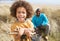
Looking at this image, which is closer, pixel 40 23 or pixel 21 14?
pixel 21 14

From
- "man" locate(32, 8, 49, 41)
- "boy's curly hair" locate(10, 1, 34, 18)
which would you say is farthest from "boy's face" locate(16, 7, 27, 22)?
"man" locate(32, 8, 49, 41)

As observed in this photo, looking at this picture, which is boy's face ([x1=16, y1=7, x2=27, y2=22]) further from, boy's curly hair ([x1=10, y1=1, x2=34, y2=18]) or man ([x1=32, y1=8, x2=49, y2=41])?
man ([x1=32, y1=8, x2=49, y2=41])

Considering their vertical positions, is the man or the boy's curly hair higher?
the boy's curly hair

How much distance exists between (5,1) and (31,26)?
337 mm

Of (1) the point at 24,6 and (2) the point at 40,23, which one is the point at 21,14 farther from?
(2) the point at 40,23

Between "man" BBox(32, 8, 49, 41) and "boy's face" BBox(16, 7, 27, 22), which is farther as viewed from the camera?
"man" BBox(32, 8, 49, 41)

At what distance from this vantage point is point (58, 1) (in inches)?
47.0

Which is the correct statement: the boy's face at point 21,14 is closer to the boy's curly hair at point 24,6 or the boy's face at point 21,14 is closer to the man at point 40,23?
the boy's curly hair at point 24,6

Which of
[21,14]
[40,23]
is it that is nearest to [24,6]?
[21,14]


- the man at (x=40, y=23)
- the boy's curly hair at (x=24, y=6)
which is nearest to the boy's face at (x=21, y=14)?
the boy's curly hair at (x=24, y=6)

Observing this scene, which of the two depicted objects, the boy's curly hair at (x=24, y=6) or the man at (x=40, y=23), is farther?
the man at (x=40, y=23)

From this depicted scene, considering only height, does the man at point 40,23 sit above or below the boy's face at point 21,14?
below

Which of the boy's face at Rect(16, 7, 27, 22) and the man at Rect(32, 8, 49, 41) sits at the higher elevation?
Answer: the boy's face at Rect(16, 7, 27, 22)

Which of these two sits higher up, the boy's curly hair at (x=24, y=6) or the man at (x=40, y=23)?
the boy's curly hair at (x=24, y=6)
